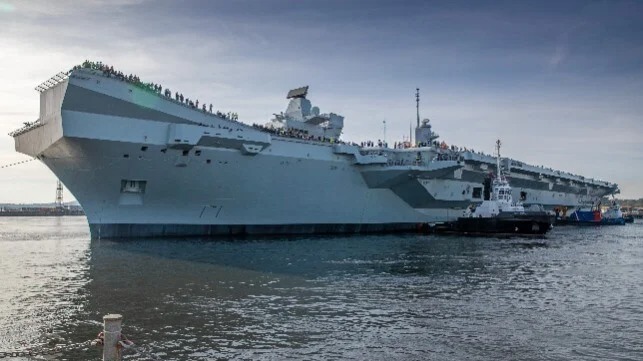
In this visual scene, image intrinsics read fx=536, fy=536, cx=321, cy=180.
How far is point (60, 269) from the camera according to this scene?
19.1 meters

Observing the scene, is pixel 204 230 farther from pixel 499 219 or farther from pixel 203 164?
pixel 499 219

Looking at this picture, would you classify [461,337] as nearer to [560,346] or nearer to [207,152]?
[560,346]

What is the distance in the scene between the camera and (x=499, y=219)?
40469 mm

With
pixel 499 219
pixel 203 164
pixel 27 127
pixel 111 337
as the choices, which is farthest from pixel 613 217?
pixel 111 337

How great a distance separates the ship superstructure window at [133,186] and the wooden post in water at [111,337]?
2295cm

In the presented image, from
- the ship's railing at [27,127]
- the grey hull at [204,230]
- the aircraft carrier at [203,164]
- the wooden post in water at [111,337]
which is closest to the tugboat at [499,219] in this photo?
the aircraft carrier at [203,164]

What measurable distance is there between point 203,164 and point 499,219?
2324 cm

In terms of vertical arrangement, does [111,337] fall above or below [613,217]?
below

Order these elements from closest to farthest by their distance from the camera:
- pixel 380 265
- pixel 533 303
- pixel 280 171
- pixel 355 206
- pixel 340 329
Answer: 1. pixel 340 329
2. pixel 533 303
3. pixel 380 265
4. pixel 280 171
5. pixel 355 206

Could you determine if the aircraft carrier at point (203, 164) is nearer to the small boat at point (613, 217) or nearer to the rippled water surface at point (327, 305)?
the rippled water surface at point (327, 305)

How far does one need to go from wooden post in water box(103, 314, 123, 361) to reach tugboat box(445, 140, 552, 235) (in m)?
37.0

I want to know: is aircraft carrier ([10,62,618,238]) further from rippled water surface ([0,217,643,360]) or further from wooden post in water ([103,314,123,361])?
wooden post in water ([103,314,123,361])

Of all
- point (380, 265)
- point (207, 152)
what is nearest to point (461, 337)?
point (380, 265)

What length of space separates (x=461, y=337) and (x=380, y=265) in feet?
34.9
